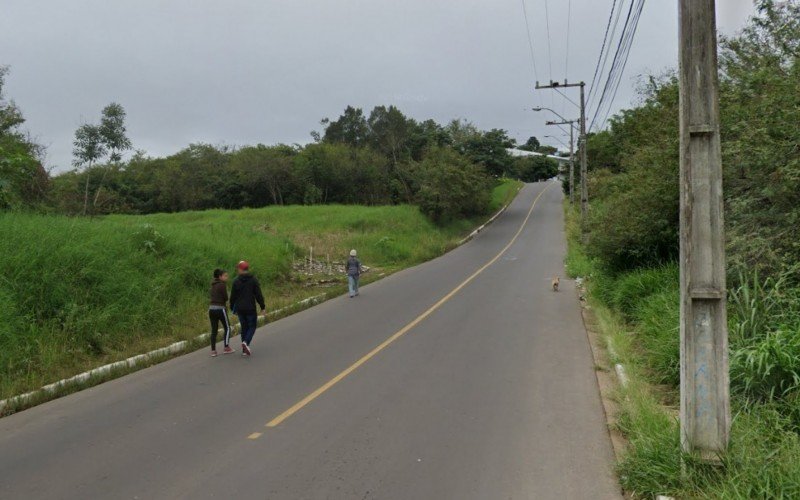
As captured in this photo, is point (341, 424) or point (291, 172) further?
point (291, 172)

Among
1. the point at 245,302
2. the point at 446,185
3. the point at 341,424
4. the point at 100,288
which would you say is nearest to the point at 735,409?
the point at 341,424

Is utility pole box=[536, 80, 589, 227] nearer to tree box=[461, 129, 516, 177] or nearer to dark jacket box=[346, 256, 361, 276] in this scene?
dark jacket box=[346, 256, 361, 276]

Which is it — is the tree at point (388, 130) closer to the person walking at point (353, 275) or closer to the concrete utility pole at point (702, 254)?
the person walking at point (353, 275)

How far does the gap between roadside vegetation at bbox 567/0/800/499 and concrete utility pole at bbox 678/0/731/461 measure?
323 millimetres

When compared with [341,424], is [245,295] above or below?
above

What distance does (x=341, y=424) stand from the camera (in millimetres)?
6438

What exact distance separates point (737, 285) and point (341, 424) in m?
5.97

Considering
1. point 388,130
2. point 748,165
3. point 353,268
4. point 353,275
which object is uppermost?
point 388,130

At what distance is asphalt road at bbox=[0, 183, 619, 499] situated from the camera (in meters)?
4.96

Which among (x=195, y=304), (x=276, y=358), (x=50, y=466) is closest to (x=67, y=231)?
(x=195, y=304)

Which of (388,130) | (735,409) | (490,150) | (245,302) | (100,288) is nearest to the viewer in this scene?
(735,409)

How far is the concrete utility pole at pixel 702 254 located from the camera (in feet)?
14.2

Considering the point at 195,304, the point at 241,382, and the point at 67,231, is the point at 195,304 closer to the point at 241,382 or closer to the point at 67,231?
the point at 67,231

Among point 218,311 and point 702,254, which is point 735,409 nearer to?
point 702,254
